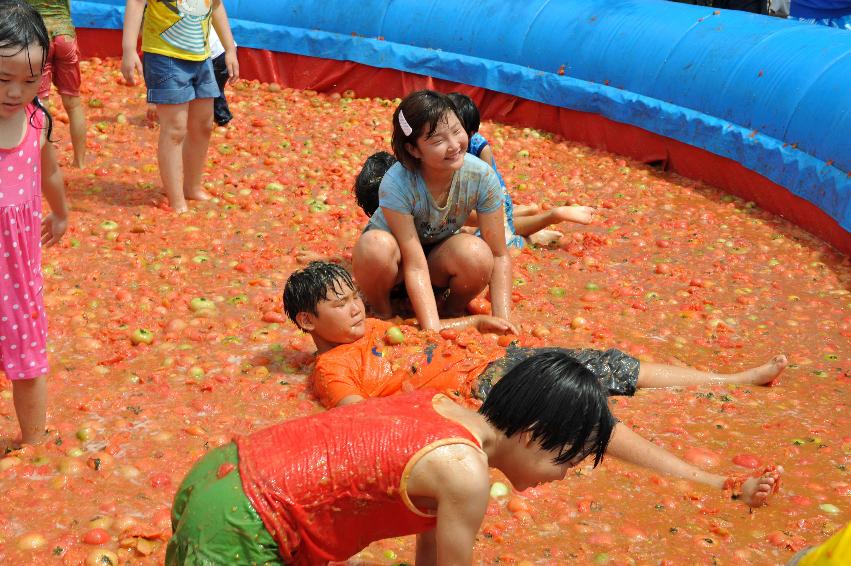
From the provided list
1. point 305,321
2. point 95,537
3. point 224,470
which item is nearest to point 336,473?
point 224,470

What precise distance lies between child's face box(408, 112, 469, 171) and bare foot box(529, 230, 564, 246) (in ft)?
6.15

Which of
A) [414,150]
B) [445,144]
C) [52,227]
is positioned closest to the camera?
[52,227]

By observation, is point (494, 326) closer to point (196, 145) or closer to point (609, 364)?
point (609, 364)

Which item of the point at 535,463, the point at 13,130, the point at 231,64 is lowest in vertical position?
the point at 231,64

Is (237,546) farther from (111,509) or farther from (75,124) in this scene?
(75,124)

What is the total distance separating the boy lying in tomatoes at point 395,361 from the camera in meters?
4.39

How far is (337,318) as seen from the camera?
4461mm

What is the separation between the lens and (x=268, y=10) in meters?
10.0

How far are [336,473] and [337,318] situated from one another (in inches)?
69.7

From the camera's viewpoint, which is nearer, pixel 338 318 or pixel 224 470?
pixel 224 470

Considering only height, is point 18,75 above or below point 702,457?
above

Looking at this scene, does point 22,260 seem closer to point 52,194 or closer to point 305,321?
point 52,194

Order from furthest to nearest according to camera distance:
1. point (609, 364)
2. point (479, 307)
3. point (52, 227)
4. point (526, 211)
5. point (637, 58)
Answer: point (637, 58), point (526, 211), point (479, 307), point (609, 364), point (52, 227)

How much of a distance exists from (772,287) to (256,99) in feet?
18.1
